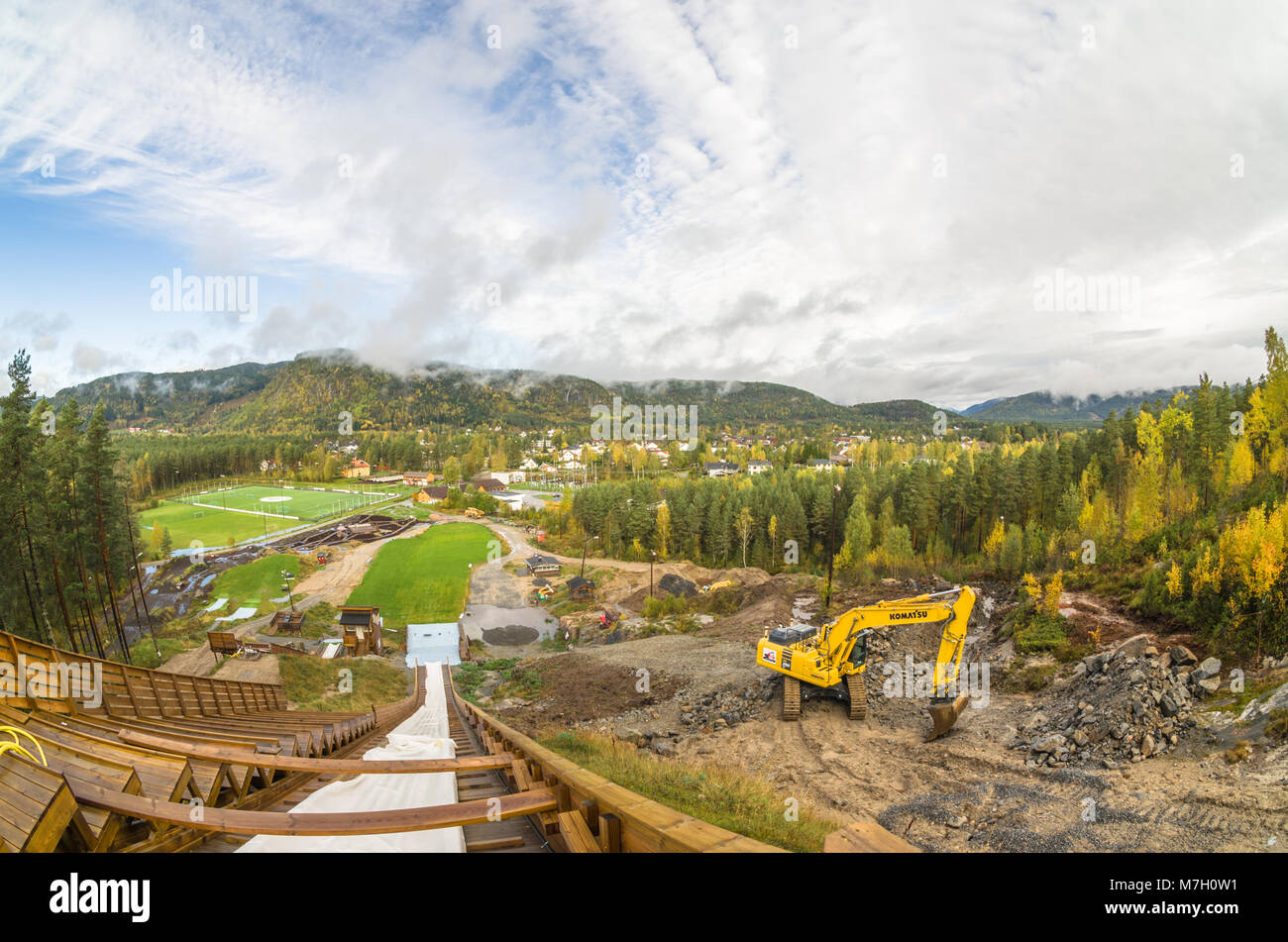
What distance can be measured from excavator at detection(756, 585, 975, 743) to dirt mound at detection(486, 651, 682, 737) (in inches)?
206

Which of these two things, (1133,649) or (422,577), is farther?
(422,577)

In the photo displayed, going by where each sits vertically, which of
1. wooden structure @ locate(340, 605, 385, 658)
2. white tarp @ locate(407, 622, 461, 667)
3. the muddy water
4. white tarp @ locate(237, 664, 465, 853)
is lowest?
the muddy water

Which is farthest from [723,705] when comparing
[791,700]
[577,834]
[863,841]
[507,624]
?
[507,624]

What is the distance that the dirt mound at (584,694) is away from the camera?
17531 mm

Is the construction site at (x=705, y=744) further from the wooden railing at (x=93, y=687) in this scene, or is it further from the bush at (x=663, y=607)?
the bush at (x=663, y=607)

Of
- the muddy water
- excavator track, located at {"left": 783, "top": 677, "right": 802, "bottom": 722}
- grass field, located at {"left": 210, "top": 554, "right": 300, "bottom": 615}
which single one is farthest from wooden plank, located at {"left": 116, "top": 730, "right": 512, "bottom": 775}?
grass field, located at {"left": 210, "top": 554, "right": 300, "bottom": 615}

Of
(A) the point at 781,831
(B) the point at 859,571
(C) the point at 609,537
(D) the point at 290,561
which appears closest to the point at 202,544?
(D) the point at 290,561

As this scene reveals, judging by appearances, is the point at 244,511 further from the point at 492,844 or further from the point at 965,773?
the point at 492,844

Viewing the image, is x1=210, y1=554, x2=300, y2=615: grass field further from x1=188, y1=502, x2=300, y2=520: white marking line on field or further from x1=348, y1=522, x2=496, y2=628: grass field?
x1=188, y1=502, x2=300, y2=520: white marking line on field

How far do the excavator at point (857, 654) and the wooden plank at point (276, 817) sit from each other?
14.1 meters

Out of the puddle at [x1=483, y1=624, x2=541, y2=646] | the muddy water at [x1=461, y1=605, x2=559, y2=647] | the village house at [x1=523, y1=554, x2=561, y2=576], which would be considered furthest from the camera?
the village house at [x1=523, y1=554, x2=561, y2=576]

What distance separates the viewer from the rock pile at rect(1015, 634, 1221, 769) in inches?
460

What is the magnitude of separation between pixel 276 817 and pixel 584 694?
18813 millimetres

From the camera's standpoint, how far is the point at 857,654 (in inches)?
625
